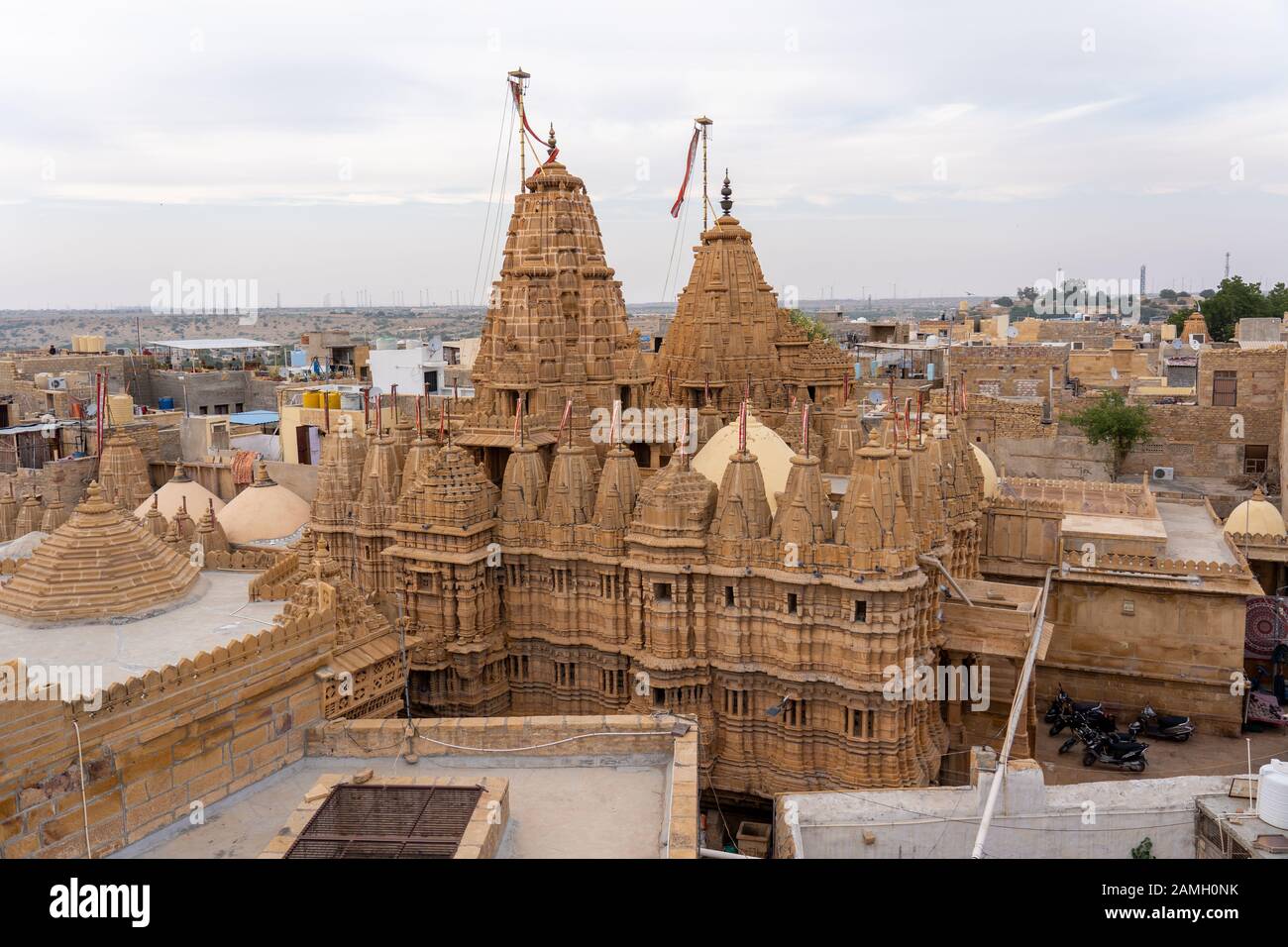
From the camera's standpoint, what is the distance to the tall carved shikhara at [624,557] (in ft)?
71.8

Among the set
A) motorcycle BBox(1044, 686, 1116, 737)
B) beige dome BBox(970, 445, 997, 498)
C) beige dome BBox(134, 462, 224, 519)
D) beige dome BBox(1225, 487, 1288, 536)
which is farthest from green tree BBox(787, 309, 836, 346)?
beige dome BBox(134, 462, 224, 519)

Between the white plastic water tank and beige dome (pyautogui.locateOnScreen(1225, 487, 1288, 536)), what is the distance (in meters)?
21.8

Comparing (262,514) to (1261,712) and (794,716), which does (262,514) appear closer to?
(794,716)

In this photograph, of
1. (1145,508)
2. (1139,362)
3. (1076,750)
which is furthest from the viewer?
(1139,362)

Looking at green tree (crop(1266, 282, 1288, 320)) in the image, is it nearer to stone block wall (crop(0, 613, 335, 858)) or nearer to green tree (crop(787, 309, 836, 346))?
green tree (crop(787, 309, 836, 346))

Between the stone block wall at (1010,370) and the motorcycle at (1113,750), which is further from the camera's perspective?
the stone block wall at (1010,370)

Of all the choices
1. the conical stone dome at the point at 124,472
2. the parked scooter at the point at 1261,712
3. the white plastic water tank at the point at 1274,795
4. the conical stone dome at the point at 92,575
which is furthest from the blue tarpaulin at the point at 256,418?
the white plastic water tank at the point at 1274,795

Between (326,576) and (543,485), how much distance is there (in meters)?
6.32

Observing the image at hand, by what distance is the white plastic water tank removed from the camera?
13766mm

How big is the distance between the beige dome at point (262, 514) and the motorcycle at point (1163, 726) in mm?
25884

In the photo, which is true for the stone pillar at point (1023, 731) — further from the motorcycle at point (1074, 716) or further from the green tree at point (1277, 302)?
the green tree at point (1277, 302)
